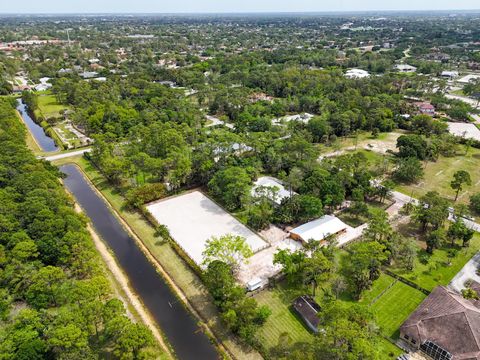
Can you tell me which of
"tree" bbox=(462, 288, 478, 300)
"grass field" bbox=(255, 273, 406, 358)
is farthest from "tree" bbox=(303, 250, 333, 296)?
"tree" bbox=(462, 288, 478, 300)

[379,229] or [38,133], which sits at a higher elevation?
[379,229]

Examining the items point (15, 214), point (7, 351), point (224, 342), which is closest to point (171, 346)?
point (224, 342)

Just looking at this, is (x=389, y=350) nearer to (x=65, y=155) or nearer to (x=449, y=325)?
(x=449, y=325)

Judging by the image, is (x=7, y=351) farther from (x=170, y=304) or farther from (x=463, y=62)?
(x=463, y=62)

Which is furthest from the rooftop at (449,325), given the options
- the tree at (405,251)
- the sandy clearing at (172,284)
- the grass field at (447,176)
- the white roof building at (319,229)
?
the grass field at (447,176)

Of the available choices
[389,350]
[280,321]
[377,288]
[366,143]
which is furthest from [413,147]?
[280,321]
